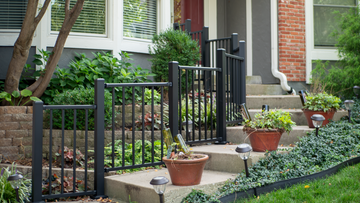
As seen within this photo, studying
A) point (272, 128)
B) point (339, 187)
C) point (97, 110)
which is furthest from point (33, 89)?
point (339, 187)

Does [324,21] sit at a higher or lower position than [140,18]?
higher

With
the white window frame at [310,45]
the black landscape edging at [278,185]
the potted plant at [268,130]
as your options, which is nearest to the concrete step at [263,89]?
the white window frame at [310,45]

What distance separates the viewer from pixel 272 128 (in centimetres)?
323

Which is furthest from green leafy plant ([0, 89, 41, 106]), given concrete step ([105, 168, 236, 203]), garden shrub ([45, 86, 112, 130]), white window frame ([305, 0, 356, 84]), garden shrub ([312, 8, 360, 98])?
white window frame ([305, 0, 356, 84])

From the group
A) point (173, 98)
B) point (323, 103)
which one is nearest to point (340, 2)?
point (323, 103)

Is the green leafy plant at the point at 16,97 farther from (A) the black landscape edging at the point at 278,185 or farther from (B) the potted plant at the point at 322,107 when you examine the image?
(B) the potted plant at the point at 322,107

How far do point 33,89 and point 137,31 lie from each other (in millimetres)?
2147

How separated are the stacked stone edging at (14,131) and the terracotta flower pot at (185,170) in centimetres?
233

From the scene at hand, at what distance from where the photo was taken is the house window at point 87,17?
514 cm

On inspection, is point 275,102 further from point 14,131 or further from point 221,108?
point 14,131

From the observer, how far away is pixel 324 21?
22.6ft

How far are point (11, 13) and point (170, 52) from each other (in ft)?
8.41

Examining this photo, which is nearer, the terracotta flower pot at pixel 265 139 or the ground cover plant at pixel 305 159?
the ground cover plant at pixel 305 159

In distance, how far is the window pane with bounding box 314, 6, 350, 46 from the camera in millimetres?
6855
